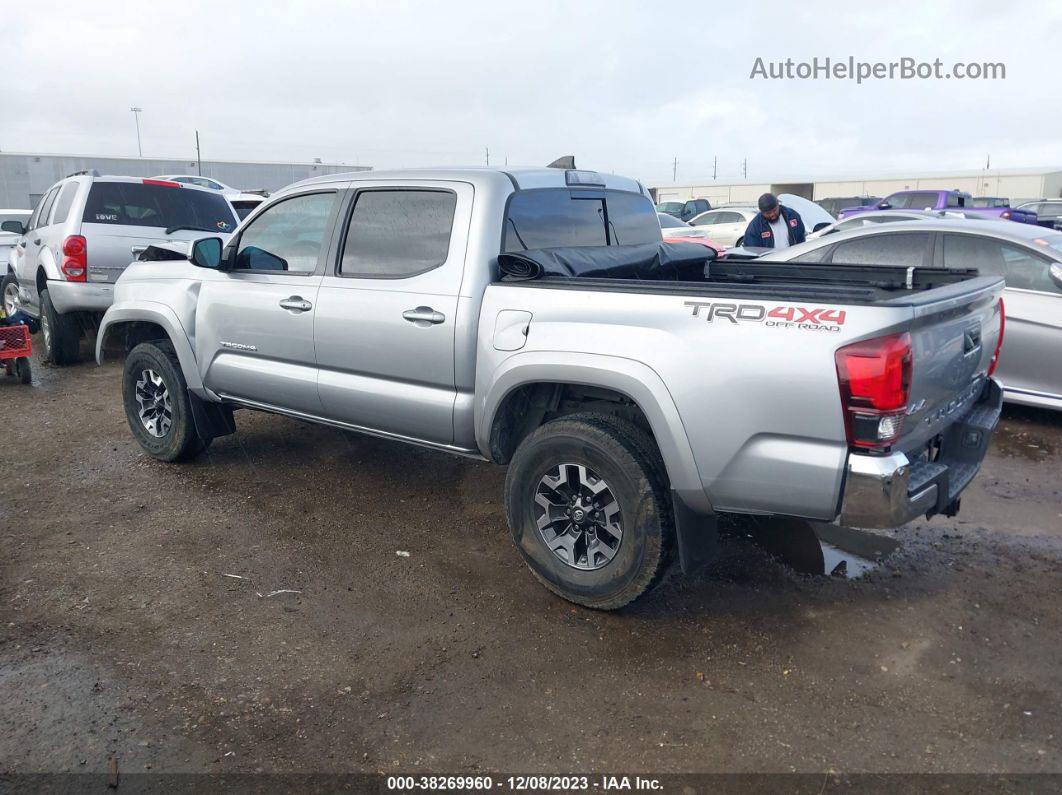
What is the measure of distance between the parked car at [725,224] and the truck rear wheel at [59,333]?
14.2 meters

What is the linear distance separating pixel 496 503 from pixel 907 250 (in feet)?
14.3

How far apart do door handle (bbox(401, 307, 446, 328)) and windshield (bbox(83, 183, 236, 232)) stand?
238 inches

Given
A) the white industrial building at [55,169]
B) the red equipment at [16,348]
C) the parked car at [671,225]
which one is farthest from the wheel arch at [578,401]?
the white industrial building at [55,169]

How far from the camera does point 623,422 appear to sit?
3764 mm

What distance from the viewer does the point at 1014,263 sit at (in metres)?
6.74

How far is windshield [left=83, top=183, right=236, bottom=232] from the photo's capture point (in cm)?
891

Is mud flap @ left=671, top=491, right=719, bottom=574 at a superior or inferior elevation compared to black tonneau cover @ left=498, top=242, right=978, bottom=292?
inferior

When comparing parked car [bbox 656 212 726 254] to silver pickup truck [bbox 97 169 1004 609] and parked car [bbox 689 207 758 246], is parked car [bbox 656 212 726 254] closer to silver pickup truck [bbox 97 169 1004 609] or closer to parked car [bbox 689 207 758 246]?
parked car [bbox 689 207 758 246]

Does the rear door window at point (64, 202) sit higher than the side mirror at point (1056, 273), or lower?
higher

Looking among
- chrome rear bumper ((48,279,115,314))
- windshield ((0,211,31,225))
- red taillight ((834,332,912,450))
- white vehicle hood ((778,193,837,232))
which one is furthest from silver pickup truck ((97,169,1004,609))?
white vehicle hood ((778,193,837,232))

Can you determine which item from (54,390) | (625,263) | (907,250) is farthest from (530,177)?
(54,390)

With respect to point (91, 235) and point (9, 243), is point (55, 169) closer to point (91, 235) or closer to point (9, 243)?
point (9, 243)

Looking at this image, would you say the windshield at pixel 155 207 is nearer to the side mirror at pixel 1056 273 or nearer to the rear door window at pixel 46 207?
the rear door window at pixel 46 207

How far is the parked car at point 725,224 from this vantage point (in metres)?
20.6
